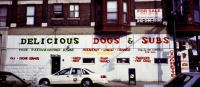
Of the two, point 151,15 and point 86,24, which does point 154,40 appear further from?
point 86,24

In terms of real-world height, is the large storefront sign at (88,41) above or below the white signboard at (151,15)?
below

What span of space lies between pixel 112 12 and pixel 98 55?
426 centimetres

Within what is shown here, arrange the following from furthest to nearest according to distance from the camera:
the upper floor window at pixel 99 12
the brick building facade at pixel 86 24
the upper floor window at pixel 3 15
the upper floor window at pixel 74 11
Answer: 1. the upper floor window at pixel 3 15
2. the upper floor window at pixel 74 11
3. the upper floor window at pixel 99 12
4. the brick building facade at pixel 86 24

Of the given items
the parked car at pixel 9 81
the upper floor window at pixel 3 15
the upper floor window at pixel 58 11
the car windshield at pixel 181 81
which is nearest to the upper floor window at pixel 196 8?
the upper floor window at pixel 58 11

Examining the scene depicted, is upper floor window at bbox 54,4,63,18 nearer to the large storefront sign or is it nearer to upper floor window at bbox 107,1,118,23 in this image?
the large storefront sign

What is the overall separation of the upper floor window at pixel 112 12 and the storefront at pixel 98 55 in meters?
1.60

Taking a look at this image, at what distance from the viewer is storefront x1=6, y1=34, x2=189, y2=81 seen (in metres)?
17.6

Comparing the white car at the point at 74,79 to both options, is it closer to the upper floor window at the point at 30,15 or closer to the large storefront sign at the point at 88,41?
the large storefront sign at the point at 88,41

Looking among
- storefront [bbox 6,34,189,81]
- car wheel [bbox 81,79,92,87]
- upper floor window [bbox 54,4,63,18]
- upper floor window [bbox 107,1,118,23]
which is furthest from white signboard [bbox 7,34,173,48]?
car wheel [bbox 81,79,92,87]

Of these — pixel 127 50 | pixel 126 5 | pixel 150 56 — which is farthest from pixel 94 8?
pixel 150 56

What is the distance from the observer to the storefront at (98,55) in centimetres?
1759

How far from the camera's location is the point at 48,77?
13.8m

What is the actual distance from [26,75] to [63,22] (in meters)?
6.14

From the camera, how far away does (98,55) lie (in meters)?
18.0
